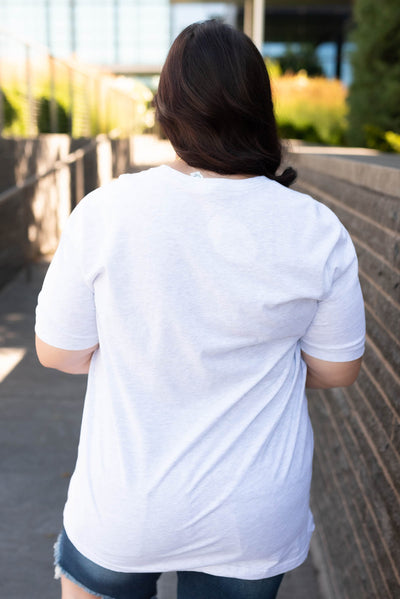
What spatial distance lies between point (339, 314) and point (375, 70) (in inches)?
404

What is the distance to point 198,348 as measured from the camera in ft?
4.05

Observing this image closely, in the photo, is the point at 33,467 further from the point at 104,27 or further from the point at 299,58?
the point at 104,27

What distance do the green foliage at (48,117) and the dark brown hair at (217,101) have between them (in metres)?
10.2

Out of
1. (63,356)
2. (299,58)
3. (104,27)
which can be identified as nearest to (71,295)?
(63,356)

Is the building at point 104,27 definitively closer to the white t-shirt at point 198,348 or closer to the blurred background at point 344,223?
the blurred background at point 344,223

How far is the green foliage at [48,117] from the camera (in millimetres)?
11055

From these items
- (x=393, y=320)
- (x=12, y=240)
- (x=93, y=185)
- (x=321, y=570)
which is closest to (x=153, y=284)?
(x=393, y=320)

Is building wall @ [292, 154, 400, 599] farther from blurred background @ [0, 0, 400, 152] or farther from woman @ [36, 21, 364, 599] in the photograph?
woman @ [36, 21, 364, 599]

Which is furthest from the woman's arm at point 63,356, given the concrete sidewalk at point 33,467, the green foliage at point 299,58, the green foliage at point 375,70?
the green foliage at point 299,58

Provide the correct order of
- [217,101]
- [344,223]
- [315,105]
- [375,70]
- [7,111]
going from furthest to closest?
[315,105] → [375,70] → [7,111] → [344,223] → [217,101]

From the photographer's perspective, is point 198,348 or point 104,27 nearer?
point 198,348

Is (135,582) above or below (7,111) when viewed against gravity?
above

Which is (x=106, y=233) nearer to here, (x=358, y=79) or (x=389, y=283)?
(x=389, y=283)

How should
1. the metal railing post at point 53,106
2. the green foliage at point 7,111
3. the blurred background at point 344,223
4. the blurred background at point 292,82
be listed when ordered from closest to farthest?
the blurred background at point 344,223 → the green foliage at point 7,111 → the blurred background at point 292,82 → the metal railing post at point 53,106
